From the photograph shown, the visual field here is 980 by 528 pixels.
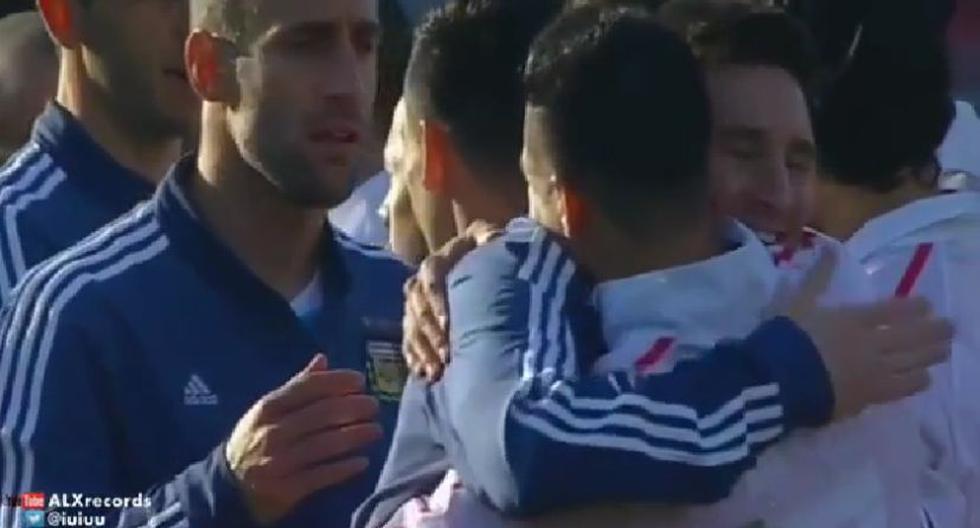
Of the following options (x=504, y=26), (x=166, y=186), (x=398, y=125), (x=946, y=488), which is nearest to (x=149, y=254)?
(x=166, y=186)

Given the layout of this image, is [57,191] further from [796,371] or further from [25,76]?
[796,371]

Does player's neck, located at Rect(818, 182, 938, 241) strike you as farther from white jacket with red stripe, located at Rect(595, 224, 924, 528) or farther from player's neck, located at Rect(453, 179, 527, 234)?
white jacket with red stripe, located at Rect(595, 224, 924, 528)

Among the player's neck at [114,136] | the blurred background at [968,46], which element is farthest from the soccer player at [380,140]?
the blurred background at [968,46]

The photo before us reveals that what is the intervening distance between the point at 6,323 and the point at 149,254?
199mm

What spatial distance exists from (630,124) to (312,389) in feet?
1.62

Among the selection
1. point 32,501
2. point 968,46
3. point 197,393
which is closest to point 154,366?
point 197,393

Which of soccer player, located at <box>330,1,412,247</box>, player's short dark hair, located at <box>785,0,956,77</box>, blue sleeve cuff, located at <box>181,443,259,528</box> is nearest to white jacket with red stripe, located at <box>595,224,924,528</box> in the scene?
blue sleeve cuff, located at <box>181,443,259,528</box>

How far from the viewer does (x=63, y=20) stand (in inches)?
153

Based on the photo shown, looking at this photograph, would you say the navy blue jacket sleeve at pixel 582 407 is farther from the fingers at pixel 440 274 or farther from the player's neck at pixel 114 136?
the player's neck at pixel 114 136

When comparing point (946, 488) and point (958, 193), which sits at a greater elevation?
point (958, 193)

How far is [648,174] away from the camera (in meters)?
2.41

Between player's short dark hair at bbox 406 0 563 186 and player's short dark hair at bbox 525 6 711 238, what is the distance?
71 centimetres

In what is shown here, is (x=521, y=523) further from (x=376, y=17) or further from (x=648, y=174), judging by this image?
(x=376, y=17)

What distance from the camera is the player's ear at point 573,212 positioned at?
244 cm
